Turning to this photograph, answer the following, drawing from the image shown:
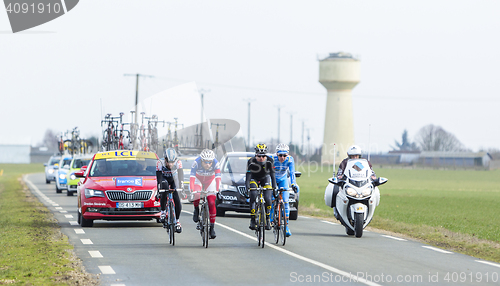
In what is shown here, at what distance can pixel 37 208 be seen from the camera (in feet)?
80.6

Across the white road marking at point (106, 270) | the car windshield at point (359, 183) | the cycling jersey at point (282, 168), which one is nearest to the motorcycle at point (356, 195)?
the car windshield at point (359, 183)

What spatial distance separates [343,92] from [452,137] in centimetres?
5463

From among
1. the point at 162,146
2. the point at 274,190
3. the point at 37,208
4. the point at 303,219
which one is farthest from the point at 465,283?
the point at 162,146

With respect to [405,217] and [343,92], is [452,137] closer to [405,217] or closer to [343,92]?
[343,92]

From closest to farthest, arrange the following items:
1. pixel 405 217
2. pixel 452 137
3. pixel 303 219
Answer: pixel 303 219 → pixel 405 217 → pixel 452 137

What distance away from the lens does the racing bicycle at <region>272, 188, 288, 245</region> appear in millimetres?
13875

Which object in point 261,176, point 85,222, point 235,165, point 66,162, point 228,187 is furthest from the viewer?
point 66,162

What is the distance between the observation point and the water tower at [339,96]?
105 metres

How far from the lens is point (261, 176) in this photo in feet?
45.4

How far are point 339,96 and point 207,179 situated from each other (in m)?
92.5

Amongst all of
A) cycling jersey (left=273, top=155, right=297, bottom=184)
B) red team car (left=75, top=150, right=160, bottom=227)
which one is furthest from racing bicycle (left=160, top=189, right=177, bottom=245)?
red team car (left=75, top=150, right=160, bottom=227)

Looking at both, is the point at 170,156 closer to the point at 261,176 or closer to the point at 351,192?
the point at 261,176

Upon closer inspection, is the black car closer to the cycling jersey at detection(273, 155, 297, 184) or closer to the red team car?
the red team car

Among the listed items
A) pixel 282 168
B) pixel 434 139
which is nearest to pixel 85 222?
pixel 282 168
